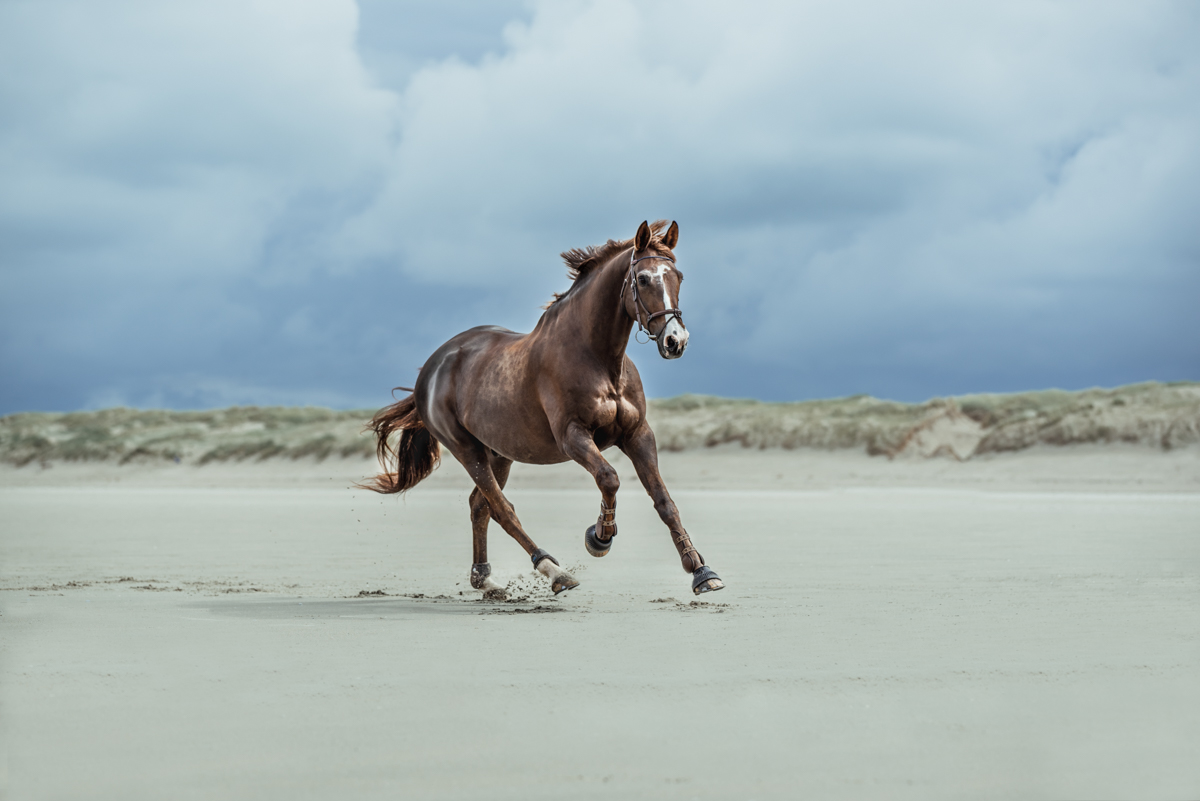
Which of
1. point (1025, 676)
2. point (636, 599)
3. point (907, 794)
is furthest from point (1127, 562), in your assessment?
point (907, 794)

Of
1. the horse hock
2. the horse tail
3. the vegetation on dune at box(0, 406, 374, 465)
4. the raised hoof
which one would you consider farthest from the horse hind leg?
the vegetation on dune at box(0, 406, 374, 465)

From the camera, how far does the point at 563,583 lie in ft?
25.6

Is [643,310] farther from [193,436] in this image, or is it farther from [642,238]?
[193,436]

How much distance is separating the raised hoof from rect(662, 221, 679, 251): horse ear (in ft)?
7.73

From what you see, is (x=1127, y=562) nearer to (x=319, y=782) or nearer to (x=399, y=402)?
(x=399, y=402)

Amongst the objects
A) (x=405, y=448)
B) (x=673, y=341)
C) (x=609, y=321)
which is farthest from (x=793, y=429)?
(x=673, y=341)

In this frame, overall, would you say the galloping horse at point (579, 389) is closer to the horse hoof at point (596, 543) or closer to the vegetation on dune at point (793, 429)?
the horse hoof at point (596, 543)

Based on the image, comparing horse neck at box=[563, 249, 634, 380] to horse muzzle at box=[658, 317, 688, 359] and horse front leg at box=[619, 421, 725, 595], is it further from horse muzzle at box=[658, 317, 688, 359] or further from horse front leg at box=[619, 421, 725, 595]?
horse muzzle at box=[658, 317, 688, 359]

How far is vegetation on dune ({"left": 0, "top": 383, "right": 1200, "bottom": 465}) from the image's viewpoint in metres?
28.9

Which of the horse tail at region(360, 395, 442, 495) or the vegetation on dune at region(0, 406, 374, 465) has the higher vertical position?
the vegetation on dune at region(0, 406, 374, 465)

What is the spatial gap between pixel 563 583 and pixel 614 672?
9.21ft

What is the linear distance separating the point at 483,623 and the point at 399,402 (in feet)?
13.7

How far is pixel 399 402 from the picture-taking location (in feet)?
34.6

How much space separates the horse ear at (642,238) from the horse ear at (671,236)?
0.24 metres
